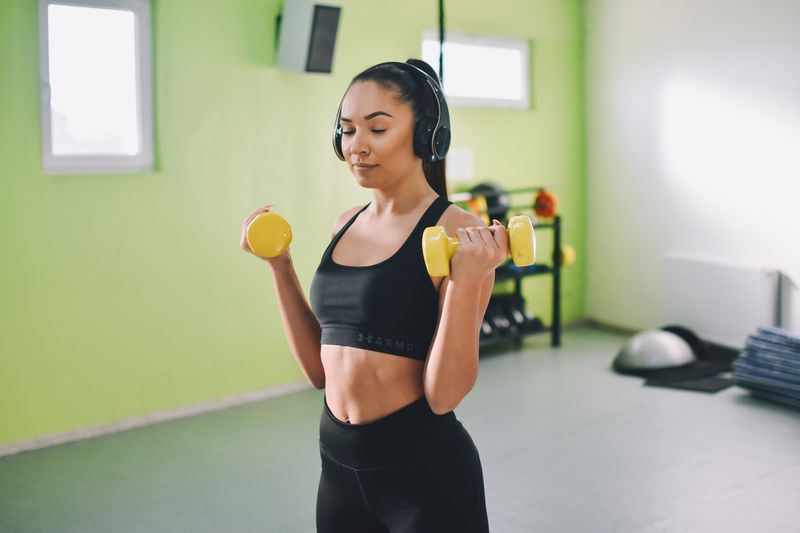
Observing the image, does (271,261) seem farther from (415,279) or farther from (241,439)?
(241,439)

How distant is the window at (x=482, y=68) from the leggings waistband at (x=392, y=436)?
3.46 m

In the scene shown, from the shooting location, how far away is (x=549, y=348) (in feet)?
15.8

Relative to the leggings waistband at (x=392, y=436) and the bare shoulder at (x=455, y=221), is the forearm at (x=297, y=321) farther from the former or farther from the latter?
the bare shoulder at (x=455, y=221)

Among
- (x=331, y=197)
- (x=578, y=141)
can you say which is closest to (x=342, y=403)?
(x=331, y=197)

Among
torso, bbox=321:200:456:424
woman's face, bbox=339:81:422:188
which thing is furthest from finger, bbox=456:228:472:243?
woman's face, bbox=339:81:422:188

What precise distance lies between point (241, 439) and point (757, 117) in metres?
3.11

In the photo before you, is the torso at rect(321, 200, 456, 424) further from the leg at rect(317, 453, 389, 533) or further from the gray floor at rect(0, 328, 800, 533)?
the gray floor at rect(0, 328, 800, 533)

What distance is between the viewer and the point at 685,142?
4.72 metres

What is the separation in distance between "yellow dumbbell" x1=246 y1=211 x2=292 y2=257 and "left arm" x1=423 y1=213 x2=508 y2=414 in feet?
1.06

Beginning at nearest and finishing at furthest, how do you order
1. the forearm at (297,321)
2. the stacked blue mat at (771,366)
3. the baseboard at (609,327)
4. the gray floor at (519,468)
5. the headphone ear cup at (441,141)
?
1. the headphone ear cup at (441,141)
2. the forearm at (297,321)
3. the gray floor at (519,468)
4. the stacked blue mat at (771,366)
5. the baseboard at (609,327)

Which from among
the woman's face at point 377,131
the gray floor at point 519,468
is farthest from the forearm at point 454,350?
the gray floor at point 519,468

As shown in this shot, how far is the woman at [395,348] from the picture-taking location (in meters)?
1.25

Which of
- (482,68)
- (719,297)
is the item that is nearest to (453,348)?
(719,297)

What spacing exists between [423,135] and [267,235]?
1.06 feet
